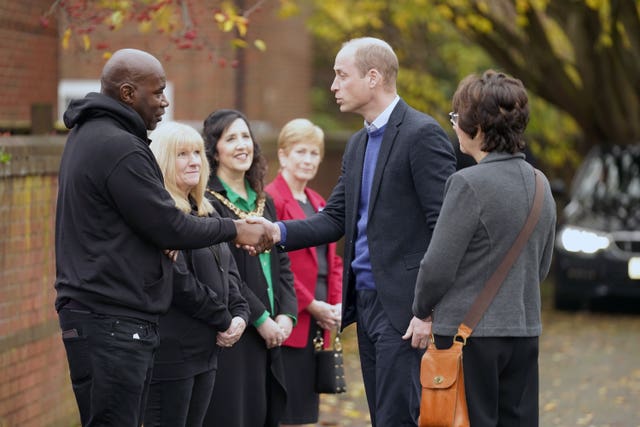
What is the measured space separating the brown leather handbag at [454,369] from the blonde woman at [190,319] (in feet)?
4.17

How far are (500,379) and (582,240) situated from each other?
9675 millimetres

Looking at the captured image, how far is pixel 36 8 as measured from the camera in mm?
10062

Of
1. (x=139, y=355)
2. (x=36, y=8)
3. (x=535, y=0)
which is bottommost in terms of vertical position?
(x=139, y=355)

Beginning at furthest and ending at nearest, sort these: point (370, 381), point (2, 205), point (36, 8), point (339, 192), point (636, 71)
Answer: point (636, 71)
point (36, 8)
point (2, 205)
point (339, 192)
point (370, 381)

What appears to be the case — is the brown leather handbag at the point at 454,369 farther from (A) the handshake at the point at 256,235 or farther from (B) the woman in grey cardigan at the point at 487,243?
(A) the handshake at the point at 256,235

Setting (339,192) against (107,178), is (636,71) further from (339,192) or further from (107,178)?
(107,178)

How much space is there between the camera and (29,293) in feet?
25.0

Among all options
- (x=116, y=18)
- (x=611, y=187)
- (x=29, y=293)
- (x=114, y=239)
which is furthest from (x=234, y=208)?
(x=611, y=187)

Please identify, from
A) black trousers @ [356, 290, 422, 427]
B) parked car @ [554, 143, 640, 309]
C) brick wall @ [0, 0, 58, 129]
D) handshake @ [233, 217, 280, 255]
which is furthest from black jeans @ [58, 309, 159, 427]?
parked car @ [554, 143, 640, 309]

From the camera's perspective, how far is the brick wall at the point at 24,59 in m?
9.71

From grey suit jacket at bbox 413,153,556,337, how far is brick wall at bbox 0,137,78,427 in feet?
10.1

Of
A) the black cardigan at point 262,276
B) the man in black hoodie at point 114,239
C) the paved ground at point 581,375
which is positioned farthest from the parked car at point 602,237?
the man in black hoodie at point 114,239

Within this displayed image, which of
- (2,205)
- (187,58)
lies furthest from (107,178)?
(187,58)

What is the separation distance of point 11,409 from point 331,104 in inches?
1118
